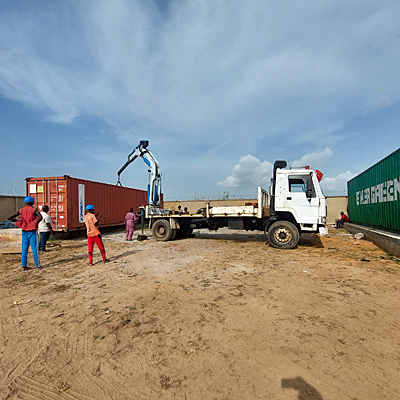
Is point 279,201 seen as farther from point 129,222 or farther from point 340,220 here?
point 340,220

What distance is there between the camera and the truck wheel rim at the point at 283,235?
841 centimetres

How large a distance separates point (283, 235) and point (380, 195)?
5.33 meters

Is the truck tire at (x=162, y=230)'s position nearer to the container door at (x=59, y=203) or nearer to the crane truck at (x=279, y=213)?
the crane truck at (x=279, y=213)

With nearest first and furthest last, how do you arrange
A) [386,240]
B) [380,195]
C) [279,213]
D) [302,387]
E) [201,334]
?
[302,387], [201,334], [386,240], [279,213], [380,195]

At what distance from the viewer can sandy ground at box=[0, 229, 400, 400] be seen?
2.08 m

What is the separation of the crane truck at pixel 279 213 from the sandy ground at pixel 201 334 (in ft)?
9.62

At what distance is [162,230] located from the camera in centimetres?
1042

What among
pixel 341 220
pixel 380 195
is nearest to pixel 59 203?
pixel 380 195

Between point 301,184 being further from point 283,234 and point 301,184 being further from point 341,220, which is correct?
point 341,220

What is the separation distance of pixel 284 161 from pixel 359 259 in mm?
3944

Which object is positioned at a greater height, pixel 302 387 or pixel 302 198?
pixel 302 198

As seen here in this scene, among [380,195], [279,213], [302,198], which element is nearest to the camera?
[302,198]

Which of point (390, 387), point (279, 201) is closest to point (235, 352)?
point (390, 387)

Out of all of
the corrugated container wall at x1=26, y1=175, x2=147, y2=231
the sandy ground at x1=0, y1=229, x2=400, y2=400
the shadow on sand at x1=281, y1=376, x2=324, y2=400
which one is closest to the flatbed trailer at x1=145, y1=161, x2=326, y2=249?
the sandy ground at x1=0, y1=229, x2=400, y2=400
